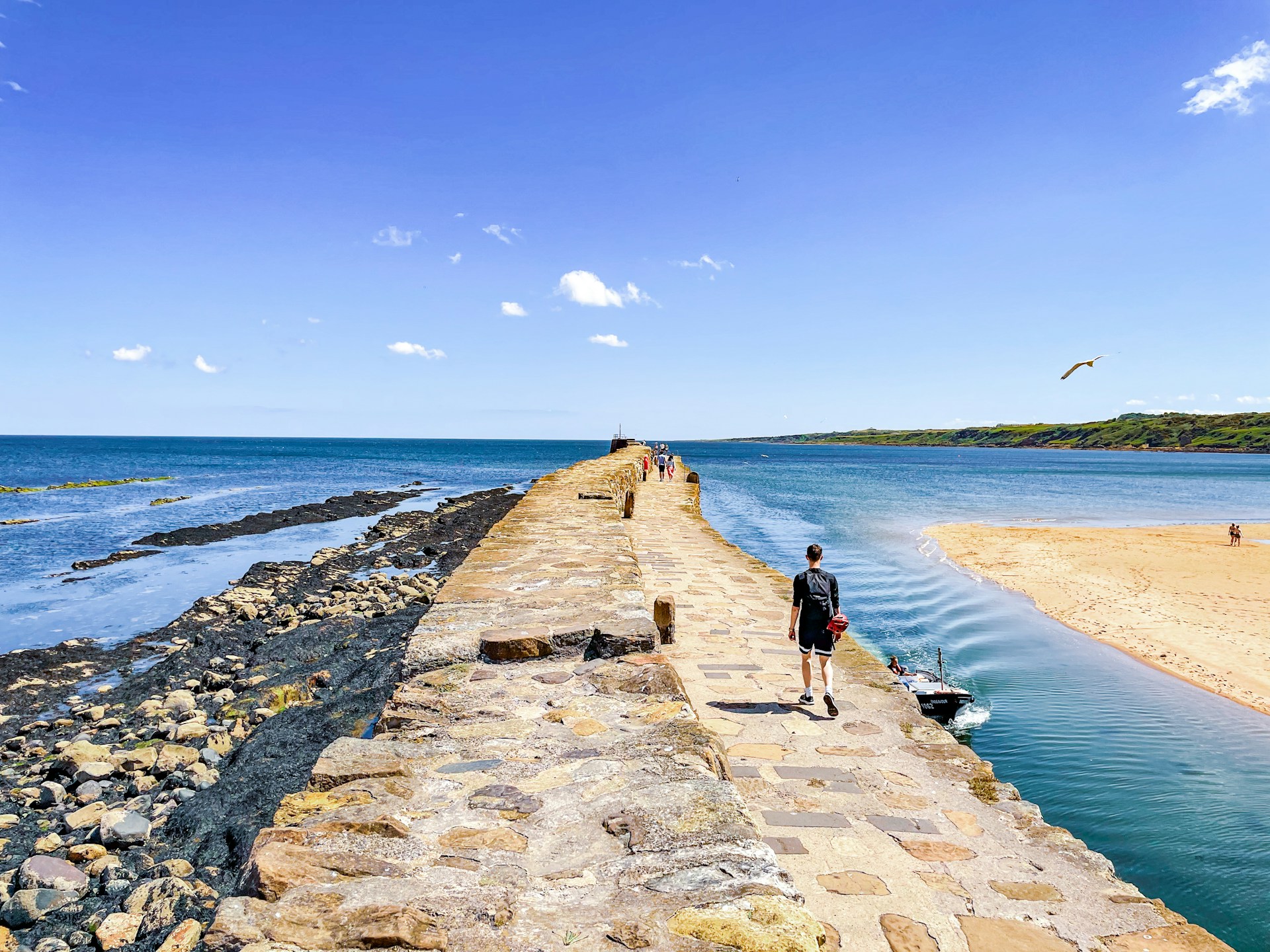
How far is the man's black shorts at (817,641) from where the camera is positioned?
6035mm

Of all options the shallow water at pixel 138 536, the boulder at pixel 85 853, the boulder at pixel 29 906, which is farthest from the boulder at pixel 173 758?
the shallow water at pixel 138 536

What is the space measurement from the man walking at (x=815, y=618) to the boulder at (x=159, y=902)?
185 inches

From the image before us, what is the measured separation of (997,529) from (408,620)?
24703 millimetres

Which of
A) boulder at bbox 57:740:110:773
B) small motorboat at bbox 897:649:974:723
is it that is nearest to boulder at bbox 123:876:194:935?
boulder at bbox 57:740:110:773

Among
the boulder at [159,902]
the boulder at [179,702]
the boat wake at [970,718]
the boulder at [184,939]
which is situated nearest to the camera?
the boulder at [184,939]

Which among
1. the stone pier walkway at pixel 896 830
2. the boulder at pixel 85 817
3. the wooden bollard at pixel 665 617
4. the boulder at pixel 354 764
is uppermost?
the boulder at pixel 354 764

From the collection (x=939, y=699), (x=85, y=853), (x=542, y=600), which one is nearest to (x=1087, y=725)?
(x=939, y=699)

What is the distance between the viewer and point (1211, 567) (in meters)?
20.3

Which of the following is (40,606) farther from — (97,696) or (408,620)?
(408,620)

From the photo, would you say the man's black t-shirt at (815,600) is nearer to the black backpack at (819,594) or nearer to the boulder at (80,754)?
the black backpack at (819,594)

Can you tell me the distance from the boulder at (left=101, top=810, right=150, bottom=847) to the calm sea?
26.4 feet

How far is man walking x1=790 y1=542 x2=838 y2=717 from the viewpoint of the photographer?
6.03 metres

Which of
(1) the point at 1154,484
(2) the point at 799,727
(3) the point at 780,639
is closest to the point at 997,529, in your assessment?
(3) the point at 780,639

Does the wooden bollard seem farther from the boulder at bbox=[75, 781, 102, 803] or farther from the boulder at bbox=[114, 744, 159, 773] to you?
the boulder at bbox=[75, 781, 102, 803]
